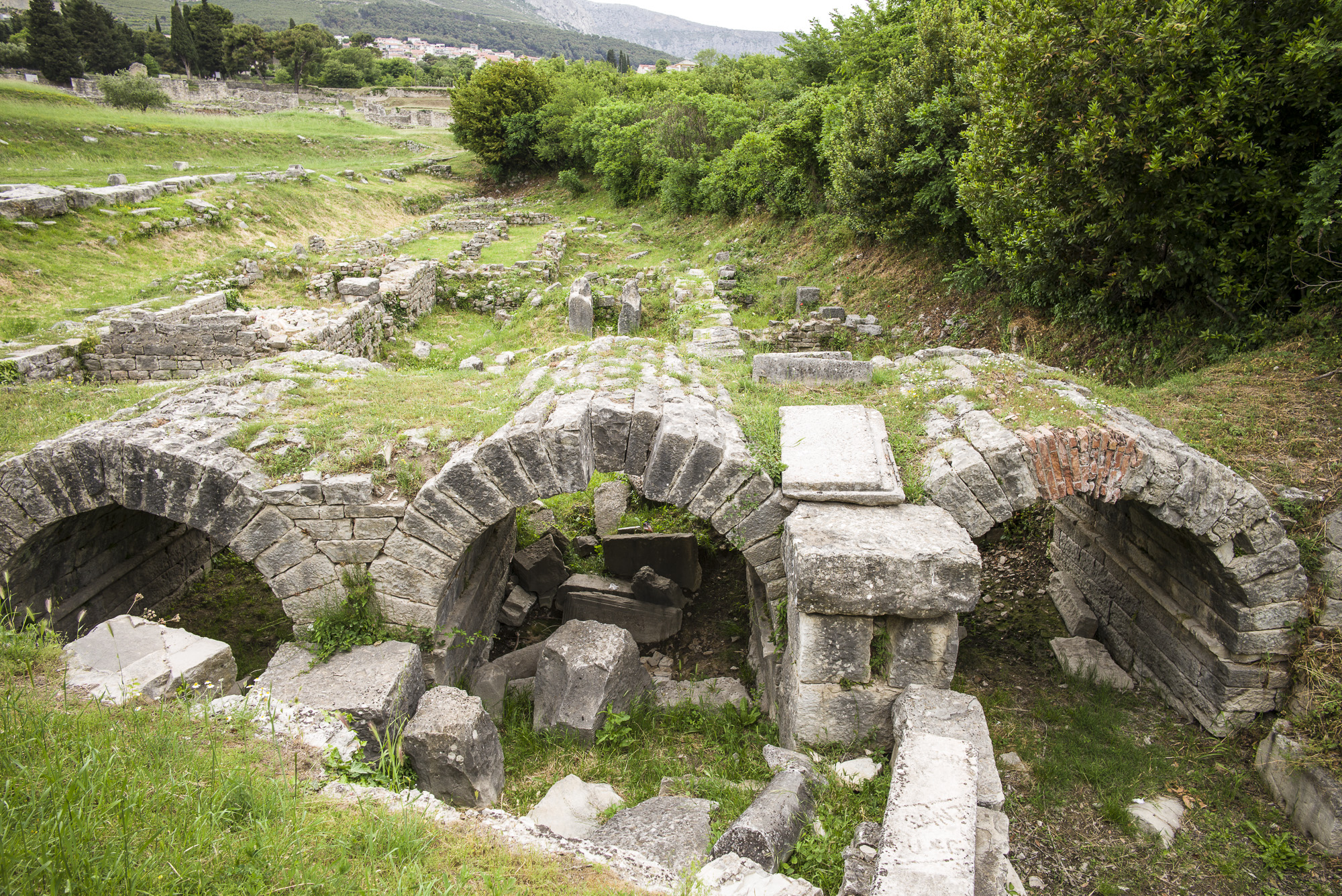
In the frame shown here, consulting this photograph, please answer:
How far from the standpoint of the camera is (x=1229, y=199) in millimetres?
7059

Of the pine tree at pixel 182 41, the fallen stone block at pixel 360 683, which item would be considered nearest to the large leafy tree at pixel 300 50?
the pine tree at pixel 182 41

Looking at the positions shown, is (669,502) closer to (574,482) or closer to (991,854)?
(574,482)

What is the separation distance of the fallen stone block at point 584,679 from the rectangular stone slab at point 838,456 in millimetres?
2019

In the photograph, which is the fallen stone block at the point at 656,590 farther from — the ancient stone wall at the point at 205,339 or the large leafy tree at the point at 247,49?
the large leafy tree at the point at 247,49

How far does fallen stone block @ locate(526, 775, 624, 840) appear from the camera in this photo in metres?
4.44

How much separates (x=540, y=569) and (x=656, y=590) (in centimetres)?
139

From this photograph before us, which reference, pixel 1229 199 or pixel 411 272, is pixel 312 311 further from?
pixel 1229 199

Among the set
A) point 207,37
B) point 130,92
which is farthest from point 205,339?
point 207,37

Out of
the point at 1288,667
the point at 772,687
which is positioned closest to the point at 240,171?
the point at 772,687

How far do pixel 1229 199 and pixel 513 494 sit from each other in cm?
772

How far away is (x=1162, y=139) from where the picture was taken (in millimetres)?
6652

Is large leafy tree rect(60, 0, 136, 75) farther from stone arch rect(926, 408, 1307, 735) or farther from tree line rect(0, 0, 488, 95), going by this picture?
stone arch rect(926, 408, 1307, 735)

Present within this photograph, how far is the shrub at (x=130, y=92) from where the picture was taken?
3297 cm

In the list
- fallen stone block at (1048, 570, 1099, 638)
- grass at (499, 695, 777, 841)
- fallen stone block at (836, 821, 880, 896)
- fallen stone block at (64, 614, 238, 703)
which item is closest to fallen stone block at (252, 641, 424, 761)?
fallen stone block at (64, 614, 238, 703)
